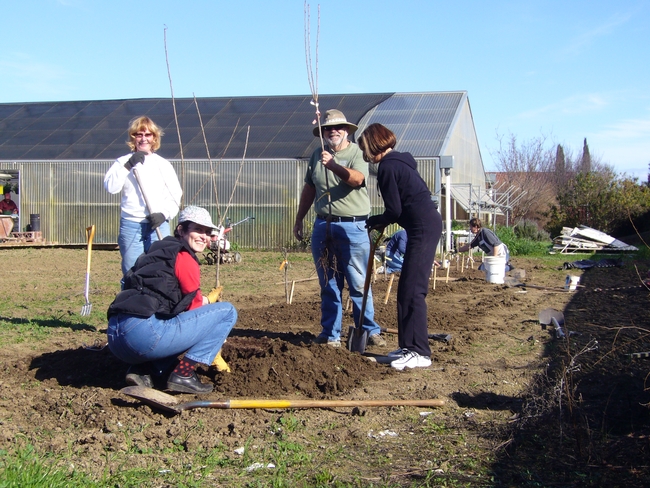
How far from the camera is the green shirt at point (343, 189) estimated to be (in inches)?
228

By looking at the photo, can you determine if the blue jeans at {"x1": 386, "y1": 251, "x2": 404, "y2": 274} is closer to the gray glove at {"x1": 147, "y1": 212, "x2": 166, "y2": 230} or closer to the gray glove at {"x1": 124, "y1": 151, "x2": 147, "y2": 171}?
the gray glove at {"x1": 147, "y1": 212, "x2": 166, "y2": 230}

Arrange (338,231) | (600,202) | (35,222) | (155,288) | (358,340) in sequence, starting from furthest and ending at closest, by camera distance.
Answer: (600,202) < (35,222) < (338,231) < (358,340) < (155,288)

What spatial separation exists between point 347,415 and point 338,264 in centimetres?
201

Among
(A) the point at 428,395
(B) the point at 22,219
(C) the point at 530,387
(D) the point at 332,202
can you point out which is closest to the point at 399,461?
(A) the point at 428,395

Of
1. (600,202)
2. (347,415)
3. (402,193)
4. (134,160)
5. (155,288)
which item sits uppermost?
(600,202)

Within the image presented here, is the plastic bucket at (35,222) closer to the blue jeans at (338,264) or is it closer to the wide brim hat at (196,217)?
the blue jeans at (338,264)

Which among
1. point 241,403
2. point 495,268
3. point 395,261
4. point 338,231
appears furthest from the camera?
point 495,268

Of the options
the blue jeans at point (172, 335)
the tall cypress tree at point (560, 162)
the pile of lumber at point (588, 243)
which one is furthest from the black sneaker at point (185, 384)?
the tall cypress tree at point (560, 162)

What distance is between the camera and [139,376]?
4391mm

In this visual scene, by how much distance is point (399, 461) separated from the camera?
10.8ft

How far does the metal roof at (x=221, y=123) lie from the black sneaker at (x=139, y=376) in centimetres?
1733

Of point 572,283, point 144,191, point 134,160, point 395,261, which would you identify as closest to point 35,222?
point 395,261

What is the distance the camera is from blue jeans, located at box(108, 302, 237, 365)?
413 cm

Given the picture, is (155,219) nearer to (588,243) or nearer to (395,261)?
(395,261)
